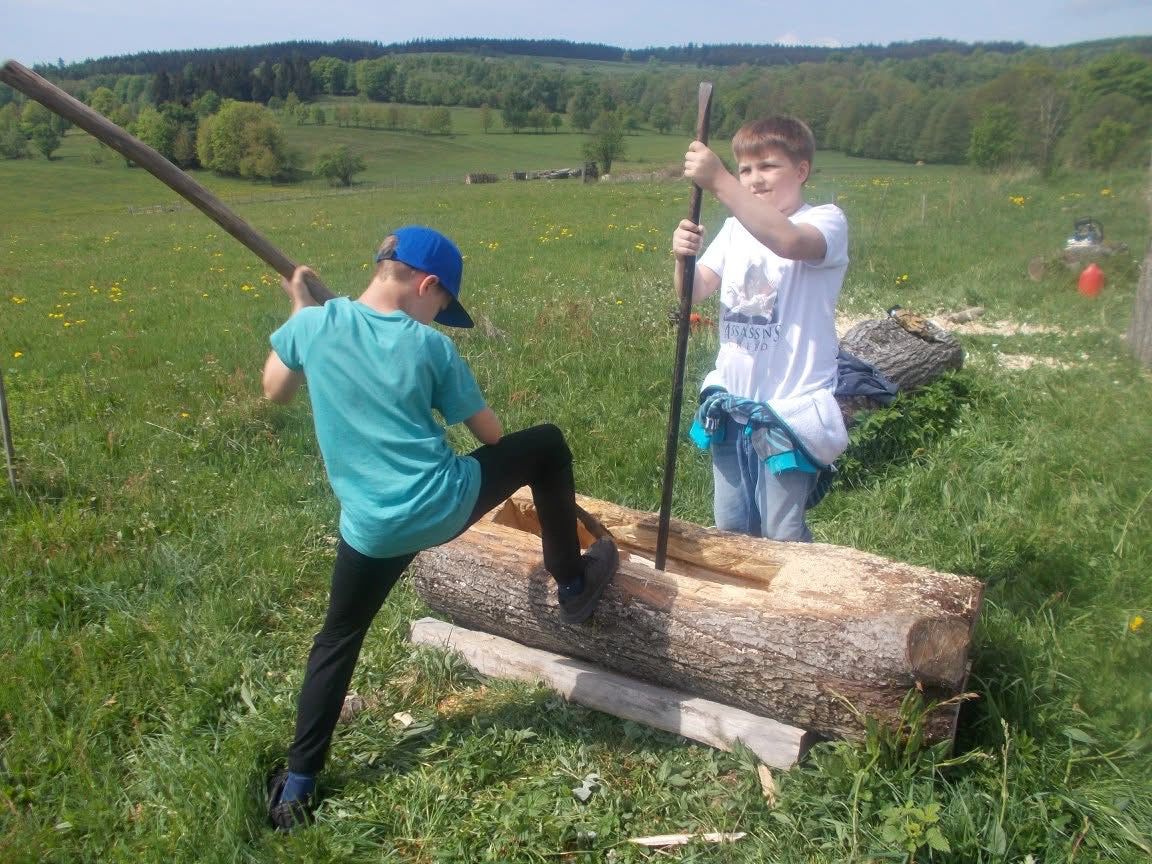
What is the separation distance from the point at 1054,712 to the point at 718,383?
162 cm

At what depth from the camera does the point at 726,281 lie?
3.28 metres

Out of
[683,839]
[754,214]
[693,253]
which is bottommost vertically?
[683,839]

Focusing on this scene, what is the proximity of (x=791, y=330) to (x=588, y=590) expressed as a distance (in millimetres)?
1192

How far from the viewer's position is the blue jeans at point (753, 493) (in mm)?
3314

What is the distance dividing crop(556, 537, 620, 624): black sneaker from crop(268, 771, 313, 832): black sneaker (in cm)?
106

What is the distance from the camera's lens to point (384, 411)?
2.46m

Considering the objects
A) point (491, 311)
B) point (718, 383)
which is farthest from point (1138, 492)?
point (491, 311)

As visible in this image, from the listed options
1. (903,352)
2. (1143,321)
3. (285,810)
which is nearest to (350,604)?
(285,810)

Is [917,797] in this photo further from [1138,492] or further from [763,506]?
[1138,492]

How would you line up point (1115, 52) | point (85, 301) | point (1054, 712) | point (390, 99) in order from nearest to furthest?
1. point (1054, 712)
2. point (85, 301)
3. point (1115, 52)
4. point (390, 99)

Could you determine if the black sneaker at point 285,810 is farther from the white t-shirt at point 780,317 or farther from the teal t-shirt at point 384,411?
the white t-shirt at point 780,317

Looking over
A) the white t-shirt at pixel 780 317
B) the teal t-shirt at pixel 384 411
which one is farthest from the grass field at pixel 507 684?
the white t-shirt at pixel 780 317

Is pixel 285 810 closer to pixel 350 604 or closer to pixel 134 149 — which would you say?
pixel 350 604

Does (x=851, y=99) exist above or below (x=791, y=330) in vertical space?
above
